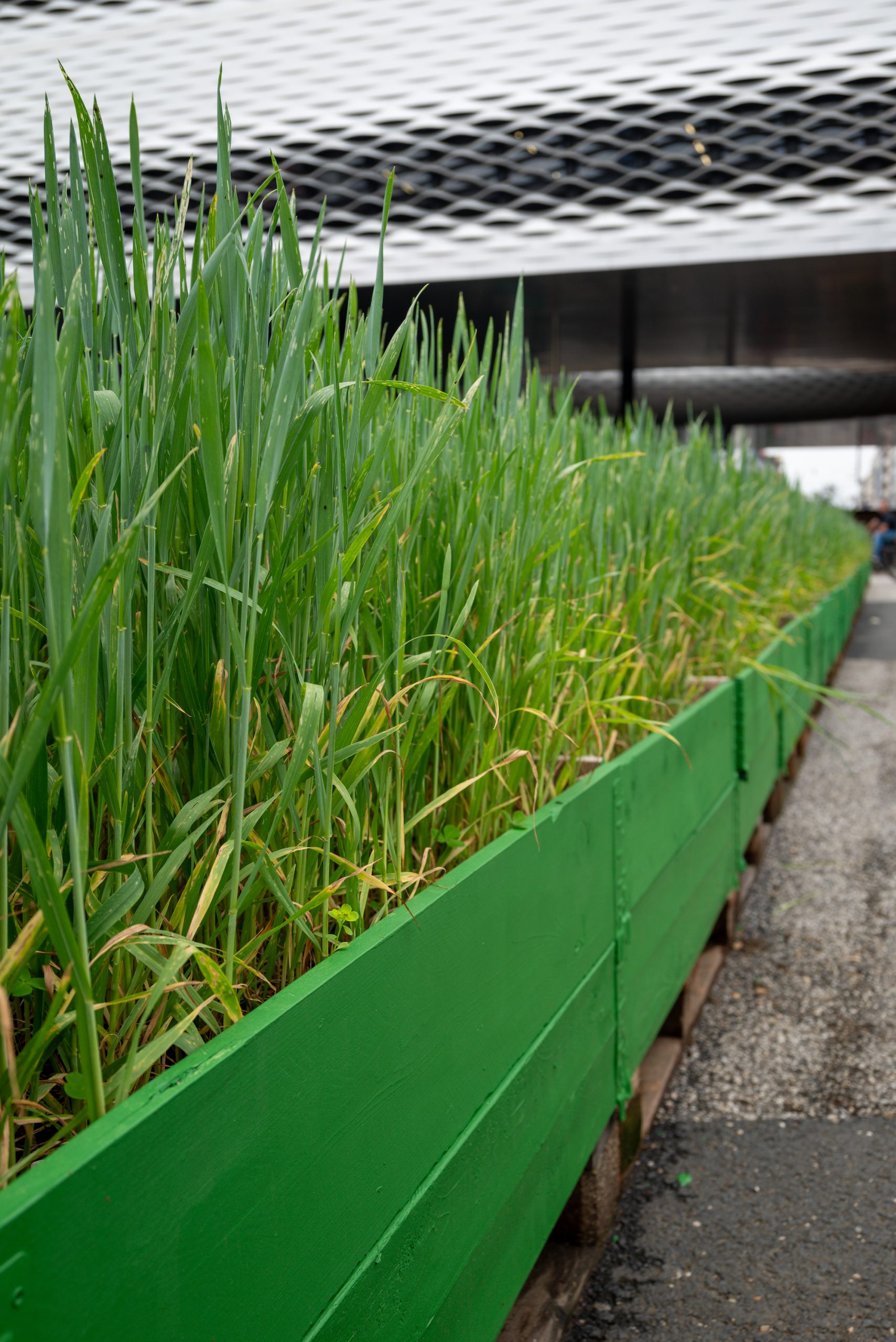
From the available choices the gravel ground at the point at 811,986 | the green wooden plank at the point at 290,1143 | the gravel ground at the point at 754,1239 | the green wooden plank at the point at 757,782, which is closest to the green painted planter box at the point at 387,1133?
the green wooden plank at the point at 290,1143

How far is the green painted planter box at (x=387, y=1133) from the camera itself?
46 cm

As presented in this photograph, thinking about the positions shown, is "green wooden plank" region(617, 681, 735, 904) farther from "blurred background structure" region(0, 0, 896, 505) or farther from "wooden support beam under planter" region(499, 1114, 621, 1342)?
"blurred background structure" region(0, 0, 896, 505)

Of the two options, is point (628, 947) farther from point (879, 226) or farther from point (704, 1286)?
point (879, 226)

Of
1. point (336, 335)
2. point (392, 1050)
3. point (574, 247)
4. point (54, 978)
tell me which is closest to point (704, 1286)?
point (392, 1050)

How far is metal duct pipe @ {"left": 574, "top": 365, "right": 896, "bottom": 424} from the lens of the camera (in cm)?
1426

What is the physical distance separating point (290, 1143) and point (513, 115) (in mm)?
8552

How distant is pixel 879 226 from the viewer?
7262 millimetres

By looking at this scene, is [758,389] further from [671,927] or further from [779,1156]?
[779,1156]

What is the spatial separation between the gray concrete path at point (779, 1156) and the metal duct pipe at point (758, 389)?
36.0 feet

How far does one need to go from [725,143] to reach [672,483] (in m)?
6.50

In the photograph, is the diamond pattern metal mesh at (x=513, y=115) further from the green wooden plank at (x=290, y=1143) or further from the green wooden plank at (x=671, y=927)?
the green wooden plank at (x=290, y=1143)

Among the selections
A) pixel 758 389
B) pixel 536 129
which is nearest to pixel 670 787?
pixel 536 129

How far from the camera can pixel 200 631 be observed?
2.35 ft

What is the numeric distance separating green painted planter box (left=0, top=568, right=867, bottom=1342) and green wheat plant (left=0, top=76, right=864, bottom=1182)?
2.2 inches
